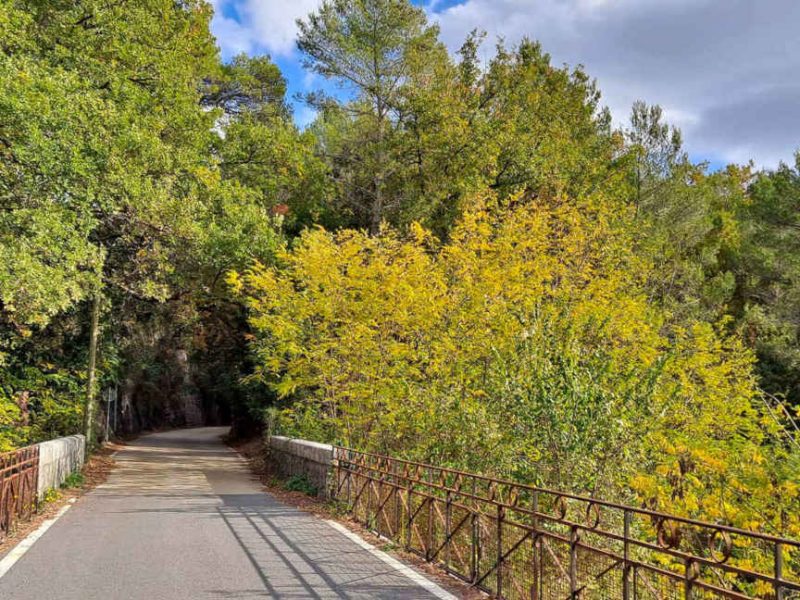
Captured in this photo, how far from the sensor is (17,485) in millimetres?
10102

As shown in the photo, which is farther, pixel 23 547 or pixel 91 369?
pixel 91 369

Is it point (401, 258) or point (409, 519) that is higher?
point (401, 258)

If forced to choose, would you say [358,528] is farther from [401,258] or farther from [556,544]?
[401,258]

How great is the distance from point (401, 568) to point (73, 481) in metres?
10.5

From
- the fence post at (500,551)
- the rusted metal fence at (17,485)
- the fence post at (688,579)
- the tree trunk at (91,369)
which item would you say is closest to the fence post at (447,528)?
the fence post at (500,551)

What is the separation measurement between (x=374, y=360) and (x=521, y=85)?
16487mm

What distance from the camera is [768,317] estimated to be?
2703 cm

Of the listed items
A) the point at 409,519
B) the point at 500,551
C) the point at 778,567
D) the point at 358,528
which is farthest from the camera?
the point at 358,528

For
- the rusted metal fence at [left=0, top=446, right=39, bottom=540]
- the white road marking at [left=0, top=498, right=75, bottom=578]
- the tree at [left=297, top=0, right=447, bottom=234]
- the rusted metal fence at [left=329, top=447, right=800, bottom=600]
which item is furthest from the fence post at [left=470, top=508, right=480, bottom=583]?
the tree at [left=297, top=0, right=447, bottom=234]

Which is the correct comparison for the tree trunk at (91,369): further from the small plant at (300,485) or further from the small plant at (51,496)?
the small plant at (300,485)

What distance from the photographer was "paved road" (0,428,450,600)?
6.76 meters

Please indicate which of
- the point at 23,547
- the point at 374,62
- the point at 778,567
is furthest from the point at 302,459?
the point at 374,62

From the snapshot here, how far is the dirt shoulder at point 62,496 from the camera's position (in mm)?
9406

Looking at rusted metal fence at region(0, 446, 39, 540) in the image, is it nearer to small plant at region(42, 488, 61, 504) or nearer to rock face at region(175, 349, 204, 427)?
small plant at region(42, 488, 61, 504)
